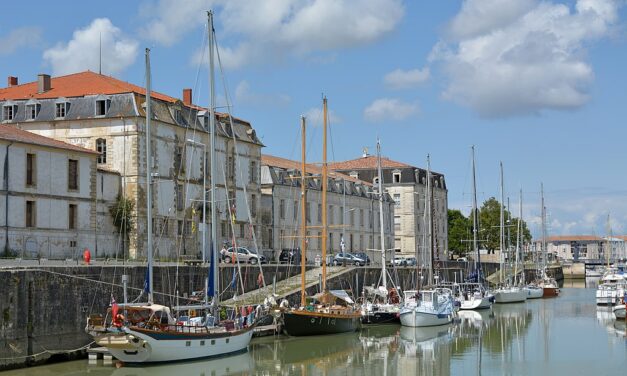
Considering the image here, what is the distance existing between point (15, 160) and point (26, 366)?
54.4 ft

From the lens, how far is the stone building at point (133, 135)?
5344cm

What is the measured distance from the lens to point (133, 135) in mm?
53406

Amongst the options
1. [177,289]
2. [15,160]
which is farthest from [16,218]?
[177,289]

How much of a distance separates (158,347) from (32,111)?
2906cm

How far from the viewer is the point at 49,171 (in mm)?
46188

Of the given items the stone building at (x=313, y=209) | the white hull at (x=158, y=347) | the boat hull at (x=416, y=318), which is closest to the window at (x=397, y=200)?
the stone building at (x=313, y=209)

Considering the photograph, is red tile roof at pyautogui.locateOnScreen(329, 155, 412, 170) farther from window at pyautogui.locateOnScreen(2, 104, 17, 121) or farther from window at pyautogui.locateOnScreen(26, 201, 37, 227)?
window at pyautogui.locateOnScreen(26, 201, 37, 227)

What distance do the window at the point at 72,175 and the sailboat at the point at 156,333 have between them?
1529 cm

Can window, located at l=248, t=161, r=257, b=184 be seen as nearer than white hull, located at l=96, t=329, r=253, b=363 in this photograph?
No

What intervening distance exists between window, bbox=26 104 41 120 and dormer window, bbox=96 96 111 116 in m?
4.27

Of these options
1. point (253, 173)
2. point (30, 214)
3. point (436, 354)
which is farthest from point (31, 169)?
point (253, 173)

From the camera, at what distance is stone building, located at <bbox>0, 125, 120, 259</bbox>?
4406 cm

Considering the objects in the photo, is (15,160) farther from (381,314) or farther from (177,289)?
(381,314)

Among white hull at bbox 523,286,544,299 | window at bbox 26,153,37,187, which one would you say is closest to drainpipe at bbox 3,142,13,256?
window at bbox 26,153,37,187
